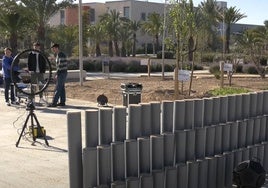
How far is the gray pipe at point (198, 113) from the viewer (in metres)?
5.93

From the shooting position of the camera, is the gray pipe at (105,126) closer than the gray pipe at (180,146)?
Yes

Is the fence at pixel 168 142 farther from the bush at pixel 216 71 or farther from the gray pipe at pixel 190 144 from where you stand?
the bush at pixel 216 71

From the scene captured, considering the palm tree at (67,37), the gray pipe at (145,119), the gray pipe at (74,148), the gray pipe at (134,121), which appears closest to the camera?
the gray pipe at (74,148)

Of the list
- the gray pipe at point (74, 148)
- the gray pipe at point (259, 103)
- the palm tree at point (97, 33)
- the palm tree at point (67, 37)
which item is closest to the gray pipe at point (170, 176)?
the gray pipe at point (74, 148)

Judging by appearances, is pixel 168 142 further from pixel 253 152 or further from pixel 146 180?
pixel 253 152

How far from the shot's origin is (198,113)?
19.6 feet

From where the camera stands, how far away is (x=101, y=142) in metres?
5.03

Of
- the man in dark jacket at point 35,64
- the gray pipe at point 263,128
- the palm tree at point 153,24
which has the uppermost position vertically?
the palm tree at point 153,24

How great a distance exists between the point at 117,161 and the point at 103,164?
0.18 meters

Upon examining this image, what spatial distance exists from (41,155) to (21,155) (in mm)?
333

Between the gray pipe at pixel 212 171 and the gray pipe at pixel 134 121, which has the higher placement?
the gray pipe at pixel 134 121

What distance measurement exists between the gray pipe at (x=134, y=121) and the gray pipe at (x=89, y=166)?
1.60 feet

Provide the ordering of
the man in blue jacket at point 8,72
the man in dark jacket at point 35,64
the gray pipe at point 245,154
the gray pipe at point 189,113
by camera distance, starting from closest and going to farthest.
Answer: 1. the gray pipe at point 189,113
2. the gray pipe at point 245,154
3. the man in dark jacket at point 35,64
4. the man in blue jacket at point 8,72

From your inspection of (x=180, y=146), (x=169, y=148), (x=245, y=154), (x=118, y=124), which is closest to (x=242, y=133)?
(x=245, y=154)
